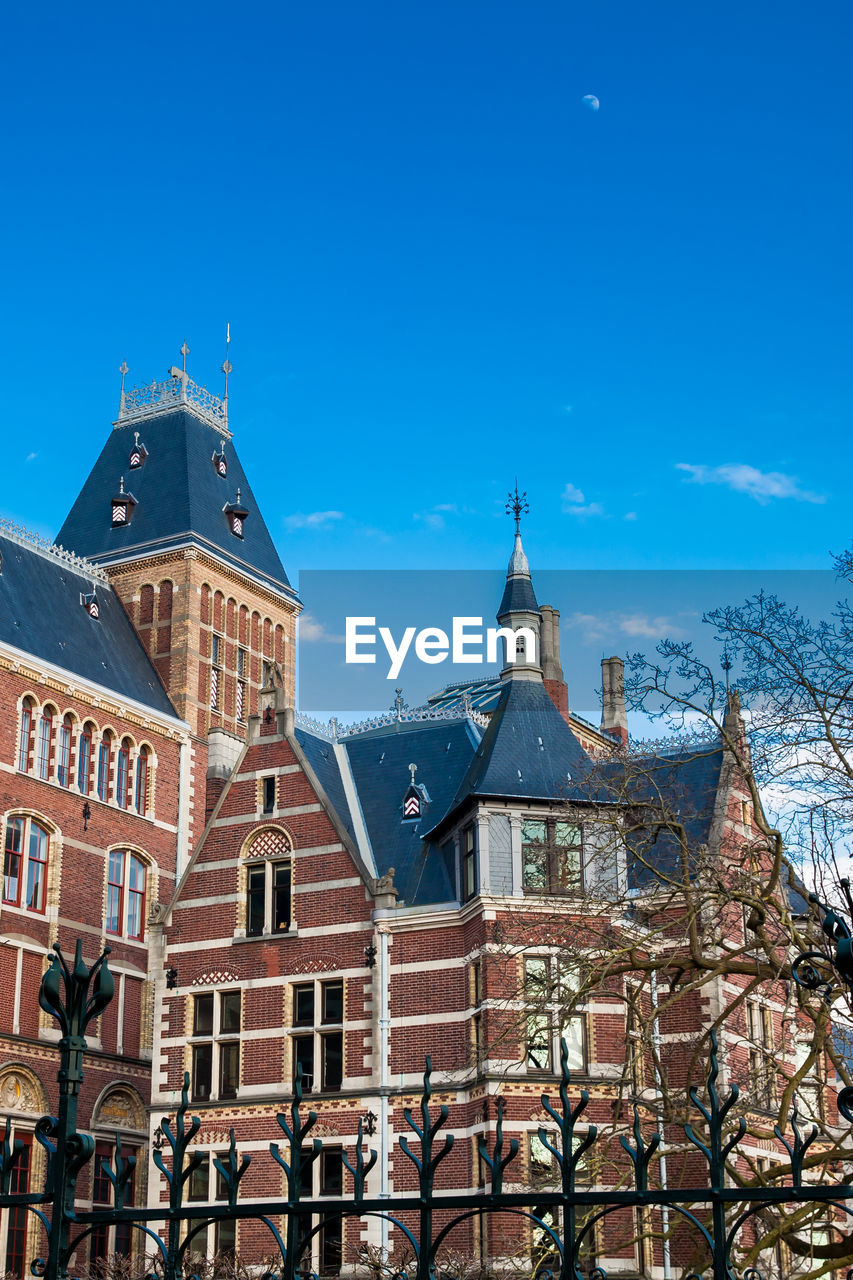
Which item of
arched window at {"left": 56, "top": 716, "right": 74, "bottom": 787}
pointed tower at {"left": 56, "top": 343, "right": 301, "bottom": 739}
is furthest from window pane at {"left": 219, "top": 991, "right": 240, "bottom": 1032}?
pointed tower at {"left": 56, "top": 343, "right": 301, "bottom": 739}

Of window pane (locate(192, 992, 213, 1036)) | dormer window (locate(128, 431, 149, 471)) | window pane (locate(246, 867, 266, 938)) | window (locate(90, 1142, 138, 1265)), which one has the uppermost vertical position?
dormer window (locate(128, 431, 149, 471))

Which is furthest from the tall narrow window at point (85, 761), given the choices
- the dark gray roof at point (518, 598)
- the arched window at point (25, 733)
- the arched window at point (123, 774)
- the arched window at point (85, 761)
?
the dark gray roof at point (518, 598)

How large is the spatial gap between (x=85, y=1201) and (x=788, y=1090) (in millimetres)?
30454

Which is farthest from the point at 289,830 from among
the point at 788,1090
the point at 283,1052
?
the point at 788,1090

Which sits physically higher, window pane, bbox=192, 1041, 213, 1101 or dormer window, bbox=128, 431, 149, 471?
dormer window, bbox=128, 431, 149, 471

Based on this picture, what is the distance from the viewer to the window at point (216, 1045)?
3441 centimetres

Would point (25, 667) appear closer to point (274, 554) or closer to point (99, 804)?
point (99, 804)

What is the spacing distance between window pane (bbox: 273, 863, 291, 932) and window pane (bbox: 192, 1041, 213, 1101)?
3.22 m

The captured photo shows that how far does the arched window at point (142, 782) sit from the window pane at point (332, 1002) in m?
14.1

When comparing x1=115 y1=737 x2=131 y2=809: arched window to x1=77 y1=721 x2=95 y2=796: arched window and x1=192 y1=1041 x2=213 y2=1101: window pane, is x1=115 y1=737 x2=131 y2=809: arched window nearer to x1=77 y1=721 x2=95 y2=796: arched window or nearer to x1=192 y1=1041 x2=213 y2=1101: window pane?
x1=77 y1=721 x2=95 y2=796: arched window

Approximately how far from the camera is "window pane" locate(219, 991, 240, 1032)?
34.8 meters

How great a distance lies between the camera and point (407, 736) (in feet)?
132

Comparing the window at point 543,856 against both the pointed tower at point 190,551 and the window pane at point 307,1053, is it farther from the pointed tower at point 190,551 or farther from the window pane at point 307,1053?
the pointed tower at point 190,551

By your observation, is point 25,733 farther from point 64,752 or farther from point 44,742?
point 64,752
